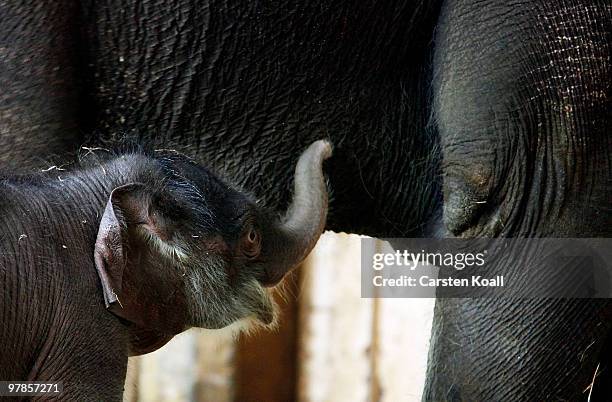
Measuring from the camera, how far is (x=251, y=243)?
2.90 metres

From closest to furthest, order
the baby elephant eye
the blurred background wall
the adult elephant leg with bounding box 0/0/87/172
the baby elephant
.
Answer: the baby elephant → the baby elephant eye → the adult elephant leg with bounding box 0/0/87/172 → the blurred background wall

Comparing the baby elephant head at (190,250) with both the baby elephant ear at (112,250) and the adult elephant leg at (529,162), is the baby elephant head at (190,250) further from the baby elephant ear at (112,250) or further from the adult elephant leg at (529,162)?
the adult elephant leg at (529,162)

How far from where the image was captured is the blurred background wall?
217 inches

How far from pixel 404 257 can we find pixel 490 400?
2.02 ft

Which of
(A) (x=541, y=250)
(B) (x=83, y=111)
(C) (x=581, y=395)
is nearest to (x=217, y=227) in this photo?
(B) (x=83, y=111)

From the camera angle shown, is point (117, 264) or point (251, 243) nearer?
point (117, 264)

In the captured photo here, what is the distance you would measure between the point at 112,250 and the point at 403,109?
39.7 inches

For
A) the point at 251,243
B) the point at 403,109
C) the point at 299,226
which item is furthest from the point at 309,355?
the point at 251,243

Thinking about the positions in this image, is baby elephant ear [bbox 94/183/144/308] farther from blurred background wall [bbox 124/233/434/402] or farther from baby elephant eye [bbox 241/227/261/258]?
blurred background wall [bbox 124/233/434/402]

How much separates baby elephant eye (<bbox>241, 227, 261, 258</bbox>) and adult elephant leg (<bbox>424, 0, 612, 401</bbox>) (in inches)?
20.4

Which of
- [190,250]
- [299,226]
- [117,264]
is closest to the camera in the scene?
[117,264]

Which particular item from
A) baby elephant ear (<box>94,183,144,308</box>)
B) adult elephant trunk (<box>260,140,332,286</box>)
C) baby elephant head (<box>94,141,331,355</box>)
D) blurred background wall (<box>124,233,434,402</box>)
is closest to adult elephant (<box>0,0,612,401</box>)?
adult elephant trunk (<box>260,140,332,286</box>)

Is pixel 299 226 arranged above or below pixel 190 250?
above

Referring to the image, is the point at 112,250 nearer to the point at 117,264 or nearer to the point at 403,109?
the point at 117,264
